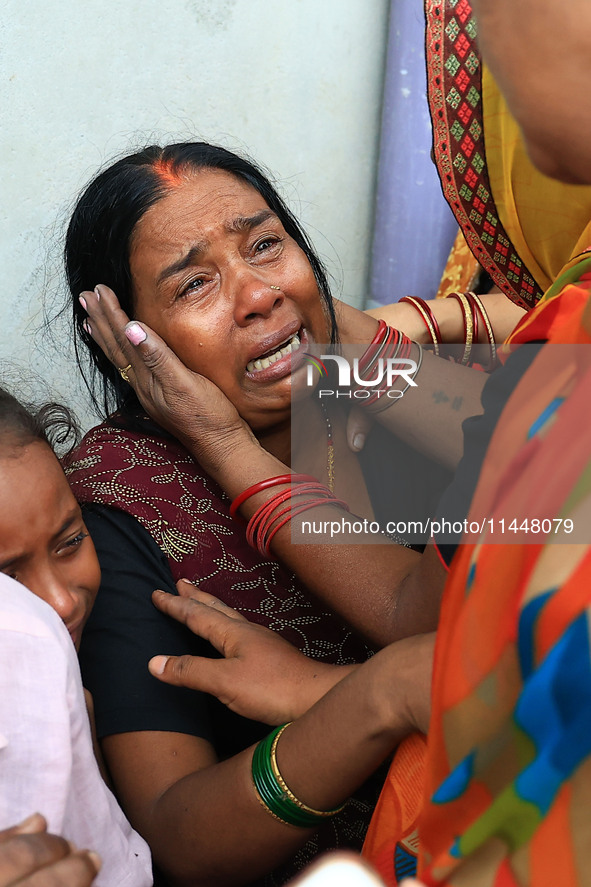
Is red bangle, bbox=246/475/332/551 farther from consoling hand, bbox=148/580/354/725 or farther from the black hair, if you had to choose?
the black hair

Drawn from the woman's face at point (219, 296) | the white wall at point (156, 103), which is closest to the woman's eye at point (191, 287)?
the woman's face at point (219, 296)

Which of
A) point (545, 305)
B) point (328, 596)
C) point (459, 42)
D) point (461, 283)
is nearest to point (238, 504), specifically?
point (328, 596)

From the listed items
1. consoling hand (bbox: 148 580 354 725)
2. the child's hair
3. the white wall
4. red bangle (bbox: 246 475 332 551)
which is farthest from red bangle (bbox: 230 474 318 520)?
the white wall

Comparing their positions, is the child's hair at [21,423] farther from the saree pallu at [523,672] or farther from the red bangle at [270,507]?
the saree pallu at [523,672]

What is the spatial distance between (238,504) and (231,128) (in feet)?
5.92

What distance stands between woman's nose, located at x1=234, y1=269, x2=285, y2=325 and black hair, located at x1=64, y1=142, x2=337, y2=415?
241 mm

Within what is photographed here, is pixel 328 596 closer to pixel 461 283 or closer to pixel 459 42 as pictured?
pixel 459 42

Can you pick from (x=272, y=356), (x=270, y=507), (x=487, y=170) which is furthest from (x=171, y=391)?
(x=487, y=170)

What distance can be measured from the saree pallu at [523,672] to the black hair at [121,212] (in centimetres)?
112

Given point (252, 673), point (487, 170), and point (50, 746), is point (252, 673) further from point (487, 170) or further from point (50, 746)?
point (487, 170)

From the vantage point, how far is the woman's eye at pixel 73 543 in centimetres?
147

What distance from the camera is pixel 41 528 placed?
141cm

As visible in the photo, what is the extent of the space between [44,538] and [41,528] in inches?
0.7

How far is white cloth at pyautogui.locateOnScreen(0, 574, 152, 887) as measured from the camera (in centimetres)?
104
